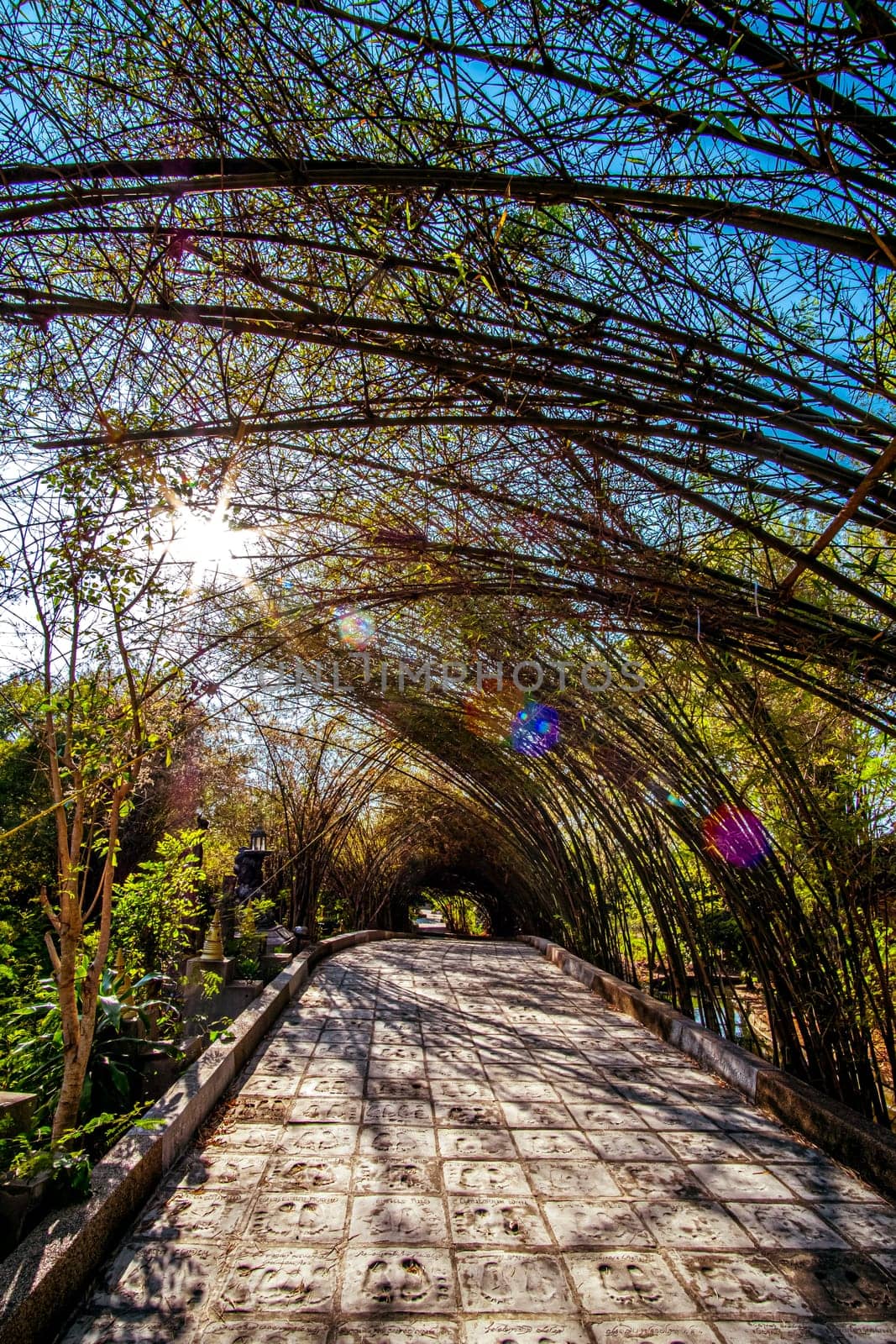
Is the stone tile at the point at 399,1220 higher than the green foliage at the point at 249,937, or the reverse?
the green foliage at the point at 249,937

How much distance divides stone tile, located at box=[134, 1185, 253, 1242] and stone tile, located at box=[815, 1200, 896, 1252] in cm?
165

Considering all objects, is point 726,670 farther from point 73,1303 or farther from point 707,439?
point 73,1303

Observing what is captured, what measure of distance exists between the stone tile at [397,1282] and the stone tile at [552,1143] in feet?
2.52

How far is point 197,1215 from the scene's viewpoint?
209 centimetres

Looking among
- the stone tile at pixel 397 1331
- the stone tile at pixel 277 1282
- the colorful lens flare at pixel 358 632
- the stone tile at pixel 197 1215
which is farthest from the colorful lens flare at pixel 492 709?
the stone tile at pixel 397 1331

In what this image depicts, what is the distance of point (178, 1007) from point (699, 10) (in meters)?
5.58

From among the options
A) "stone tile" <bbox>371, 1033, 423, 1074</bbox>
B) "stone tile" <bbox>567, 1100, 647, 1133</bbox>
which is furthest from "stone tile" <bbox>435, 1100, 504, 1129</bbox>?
"stone tile" <bbox>371, 1033, 423, 1074</bbox>

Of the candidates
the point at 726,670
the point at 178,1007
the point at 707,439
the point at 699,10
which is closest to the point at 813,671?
the point at 726,670

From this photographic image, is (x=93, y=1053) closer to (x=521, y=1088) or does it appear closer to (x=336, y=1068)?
(x=336, y=1068)

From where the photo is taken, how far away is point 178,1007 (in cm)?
Answer: 512

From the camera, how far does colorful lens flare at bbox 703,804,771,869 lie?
3228 millimetres

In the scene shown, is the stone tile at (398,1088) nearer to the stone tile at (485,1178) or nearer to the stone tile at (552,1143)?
the stone tile at (552,1143)

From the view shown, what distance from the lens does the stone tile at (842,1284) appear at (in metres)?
1.73

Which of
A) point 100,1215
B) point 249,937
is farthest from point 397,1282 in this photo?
point 249,937
